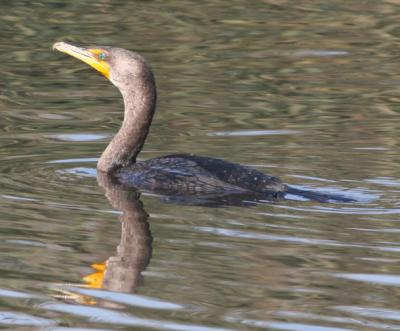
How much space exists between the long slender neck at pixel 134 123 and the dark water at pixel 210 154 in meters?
0.25

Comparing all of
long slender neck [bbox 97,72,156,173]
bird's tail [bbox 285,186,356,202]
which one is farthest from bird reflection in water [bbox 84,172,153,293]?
bird's tail [bbox 285,186,356,202]

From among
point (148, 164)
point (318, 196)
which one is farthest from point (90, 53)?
point (318, 196)

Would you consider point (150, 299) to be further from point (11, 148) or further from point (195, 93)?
point (195, 93)

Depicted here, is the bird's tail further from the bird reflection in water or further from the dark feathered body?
the bird reflection in water

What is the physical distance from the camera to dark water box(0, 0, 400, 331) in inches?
260

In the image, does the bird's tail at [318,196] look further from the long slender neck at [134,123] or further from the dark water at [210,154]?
the long slender neck at [134,123]

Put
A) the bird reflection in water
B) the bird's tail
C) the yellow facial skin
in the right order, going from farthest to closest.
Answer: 1. the yellow facial skin
2. the bird's tail
3. the bird reflection in water

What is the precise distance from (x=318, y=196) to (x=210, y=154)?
174 cm

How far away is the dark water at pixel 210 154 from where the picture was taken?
6.60 meters

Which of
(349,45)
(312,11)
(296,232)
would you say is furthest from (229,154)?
(312,11)

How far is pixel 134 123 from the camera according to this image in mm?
9992

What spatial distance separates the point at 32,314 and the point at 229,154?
13.2 ft

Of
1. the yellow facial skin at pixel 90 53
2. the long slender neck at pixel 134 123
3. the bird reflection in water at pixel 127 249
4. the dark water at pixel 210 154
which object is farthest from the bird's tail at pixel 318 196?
the yellow facial skin at pixel 90 53

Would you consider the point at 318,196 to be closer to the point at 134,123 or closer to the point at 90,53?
the point at 134,123
